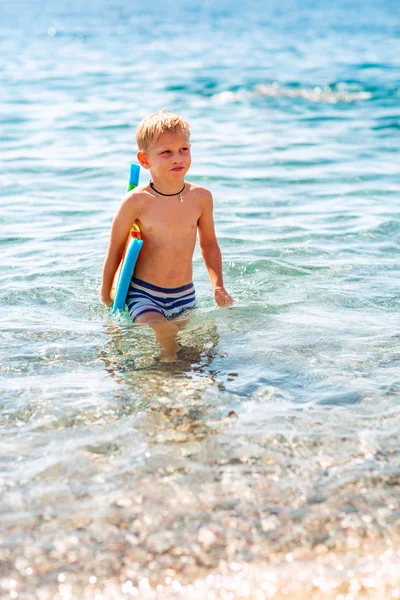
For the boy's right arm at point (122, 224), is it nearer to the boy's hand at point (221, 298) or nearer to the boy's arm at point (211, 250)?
the boy's arm at point (211, 250)

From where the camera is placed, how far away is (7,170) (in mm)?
9492

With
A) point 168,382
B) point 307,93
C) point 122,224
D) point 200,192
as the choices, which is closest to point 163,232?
point 122,224

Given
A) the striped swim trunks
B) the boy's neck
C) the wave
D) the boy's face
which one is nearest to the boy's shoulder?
the boy's neck

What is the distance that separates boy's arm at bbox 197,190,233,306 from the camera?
494 cm

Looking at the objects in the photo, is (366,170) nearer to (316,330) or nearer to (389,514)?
(316,330)

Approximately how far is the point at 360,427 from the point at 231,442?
599mm

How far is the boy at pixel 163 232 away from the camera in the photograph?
4648 mm

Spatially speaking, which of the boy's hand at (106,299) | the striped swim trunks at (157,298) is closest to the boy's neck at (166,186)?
the striped swim trunks at (157,298)

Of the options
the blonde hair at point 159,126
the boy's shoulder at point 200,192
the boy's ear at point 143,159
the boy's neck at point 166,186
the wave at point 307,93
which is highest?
the wave at point 307,93

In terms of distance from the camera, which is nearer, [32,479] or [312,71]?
[32,479]

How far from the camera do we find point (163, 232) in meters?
4.86

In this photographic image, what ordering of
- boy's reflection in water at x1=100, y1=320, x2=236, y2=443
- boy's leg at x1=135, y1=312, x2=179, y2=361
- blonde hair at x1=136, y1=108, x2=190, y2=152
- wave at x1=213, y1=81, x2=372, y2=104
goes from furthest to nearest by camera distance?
wave at x1=213, y1=81, x2=372, y2=104
blonde hair at x1=136, y1=108, x2=190, y2=152
boy's leg at x1=135, y1=312, x2=179, y2=361
boy's reflection in water at x1=100, y1=320, x2=236, y2=443

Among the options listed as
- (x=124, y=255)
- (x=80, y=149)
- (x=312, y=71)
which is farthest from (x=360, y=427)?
(x=312, y=71)

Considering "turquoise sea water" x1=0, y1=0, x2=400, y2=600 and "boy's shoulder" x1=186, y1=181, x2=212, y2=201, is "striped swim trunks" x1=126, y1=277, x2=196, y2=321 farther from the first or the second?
"boy's shoulder" x1=186, y1=181, x2=212, y2=201
